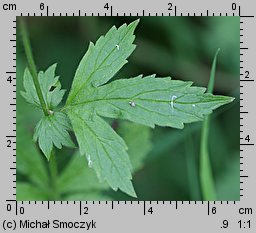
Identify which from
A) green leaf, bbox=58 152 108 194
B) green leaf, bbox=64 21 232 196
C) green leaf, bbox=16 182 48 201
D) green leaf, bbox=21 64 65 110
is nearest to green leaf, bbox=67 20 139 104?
green leaf, bbox=64 21 232 196

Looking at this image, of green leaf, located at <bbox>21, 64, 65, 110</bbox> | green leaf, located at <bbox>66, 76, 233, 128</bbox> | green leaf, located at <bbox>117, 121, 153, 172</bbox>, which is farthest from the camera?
green leaf, located at <bbox>117, 121, 153, 172</bbox>

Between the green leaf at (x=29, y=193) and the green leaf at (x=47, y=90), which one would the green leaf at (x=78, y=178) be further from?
the green leaf at (x=47, y=90)

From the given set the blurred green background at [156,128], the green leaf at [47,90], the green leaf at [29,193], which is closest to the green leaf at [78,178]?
the blurred green background at [156,128]

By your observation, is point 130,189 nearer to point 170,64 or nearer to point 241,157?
point 241,157

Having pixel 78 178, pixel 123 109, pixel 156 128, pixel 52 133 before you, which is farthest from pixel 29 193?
pixel 156 128

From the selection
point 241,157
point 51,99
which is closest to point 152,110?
point 51,99

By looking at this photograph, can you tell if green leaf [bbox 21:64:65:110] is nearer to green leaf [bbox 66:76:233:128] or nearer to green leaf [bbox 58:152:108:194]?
green leaf [bbox 66:76:233:128]
